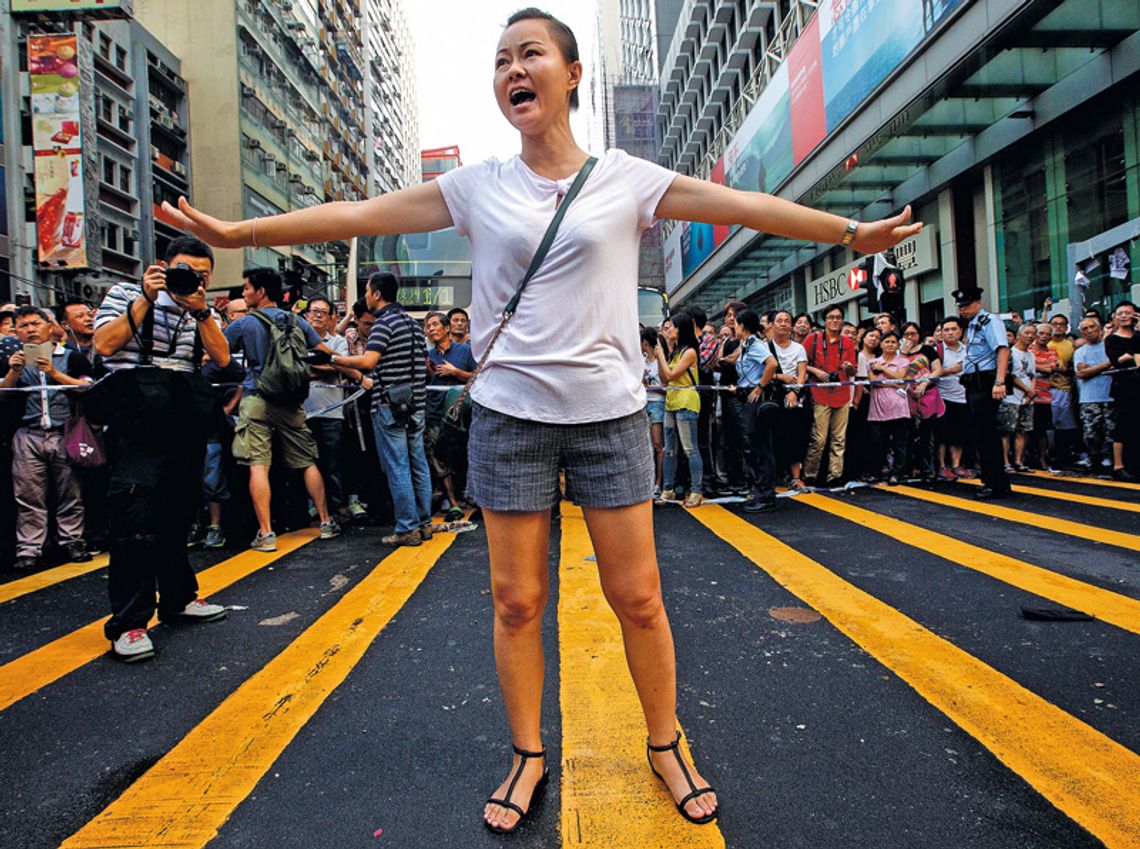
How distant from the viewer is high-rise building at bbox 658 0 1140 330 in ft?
38.4

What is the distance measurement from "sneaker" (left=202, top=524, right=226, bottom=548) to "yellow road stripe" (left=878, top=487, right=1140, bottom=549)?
20.7 ft

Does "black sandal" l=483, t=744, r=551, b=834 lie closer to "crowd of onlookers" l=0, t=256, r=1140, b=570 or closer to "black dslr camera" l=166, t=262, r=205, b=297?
"crowd of onlookers" l=0, t=256, r=1140, b=570

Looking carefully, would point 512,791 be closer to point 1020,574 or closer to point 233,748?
point 233,748

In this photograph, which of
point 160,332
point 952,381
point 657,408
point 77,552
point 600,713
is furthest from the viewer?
point 952,381

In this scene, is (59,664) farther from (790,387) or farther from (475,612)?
(790,387)

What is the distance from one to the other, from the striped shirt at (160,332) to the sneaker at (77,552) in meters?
2.72

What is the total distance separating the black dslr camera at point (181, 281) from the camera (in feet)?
10.9

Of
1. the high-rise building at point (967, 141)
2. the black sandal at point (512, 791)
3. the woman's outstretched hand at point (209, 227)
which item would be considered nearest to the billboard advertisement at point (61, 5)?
the high-rise building at point (967, 141)

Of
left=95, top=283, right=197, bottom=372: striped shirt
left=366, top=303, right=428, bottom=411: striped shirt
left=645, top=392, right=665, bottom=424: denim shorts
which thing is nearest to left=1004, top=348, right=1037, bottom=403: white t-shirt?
left=645, top=392, right=665, bottom=424: denim shorts

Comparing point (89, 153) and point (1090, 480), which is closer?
point (1090, 480)

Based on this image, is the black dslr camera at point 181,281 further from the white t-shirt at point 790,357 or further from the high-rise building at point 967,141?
the high-rise building at point 967,141

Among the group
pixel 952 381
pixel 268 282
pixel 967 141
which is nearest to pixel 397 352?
pixel 268 282

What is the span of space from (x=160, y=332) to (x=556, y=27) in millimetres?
2551

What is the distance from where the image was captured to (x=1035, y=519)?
6.05 metres
